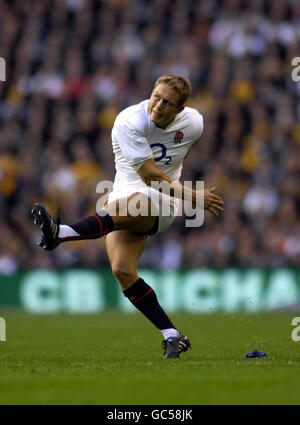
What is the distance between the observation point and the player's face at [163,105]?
733cm

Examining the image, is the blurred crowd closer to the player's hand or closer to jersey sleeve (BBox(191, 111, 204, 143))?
jersey sleeve (BBox(191, 111, 204, 143))

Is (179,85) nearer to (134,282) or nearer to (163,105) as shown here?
(163,105)

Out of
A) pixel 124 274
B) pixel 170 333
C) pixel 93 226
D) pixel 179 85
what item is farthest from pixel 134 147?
pixel 170 333

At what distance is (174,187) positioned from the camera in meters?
7.46

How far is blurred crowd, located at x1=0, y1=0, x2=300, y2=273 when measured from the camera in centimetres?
1694

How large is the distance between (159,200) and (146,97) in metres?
11.6

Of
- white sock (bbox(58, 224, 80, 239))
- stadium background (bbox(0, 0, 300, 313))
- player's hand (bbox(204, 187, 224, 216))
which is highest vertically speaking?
stadium background (bbox(0, 0, 300, 313))

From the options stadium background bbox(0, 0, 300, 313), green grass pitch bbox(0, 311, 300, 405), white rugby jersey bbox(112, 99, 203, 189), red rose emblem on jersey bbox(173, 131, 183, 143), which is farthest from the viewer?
stadium background bbox(0, 0, 300, 313)

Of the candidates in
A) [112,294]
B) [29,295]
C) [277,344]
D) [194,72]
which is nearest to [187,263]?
[112,294]

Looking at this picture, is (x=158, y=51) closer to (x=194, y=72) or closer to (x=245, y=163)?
(x=194, y=72)

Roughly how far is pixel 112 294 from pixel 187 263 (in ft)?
5.23

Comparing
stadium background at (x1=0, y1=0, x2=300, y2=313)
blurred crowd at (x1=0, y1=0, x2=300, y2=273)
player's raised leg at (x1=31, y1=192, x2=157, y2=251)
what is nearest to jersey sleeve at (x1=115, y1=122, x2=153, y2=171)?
player's raised leg at (x1=31, y1=192, x2=157, y2=251)

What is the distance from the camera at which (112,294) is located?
17.4 m

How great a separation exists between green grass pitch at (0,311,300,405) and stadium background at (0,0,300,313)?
15.1 feet
